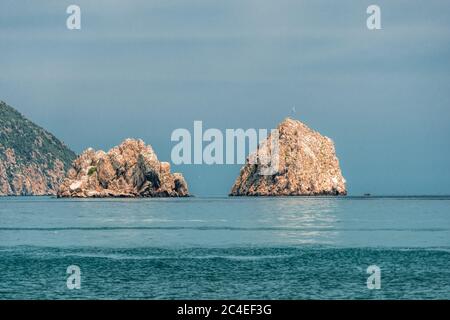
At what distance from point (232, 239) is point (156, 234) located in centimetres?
1647

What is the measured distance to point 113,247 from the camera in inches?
4274

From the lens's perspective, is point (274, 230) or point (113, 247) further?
point (274, 230)

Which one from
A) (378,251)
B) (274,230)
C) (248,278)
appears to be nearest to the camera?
(248,278)

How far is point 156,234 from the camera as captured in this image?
136 metres

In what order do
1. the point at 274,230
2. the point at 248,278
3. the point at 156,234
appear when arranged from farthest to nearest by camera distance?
the point at 274,230 < the point at 156,234 < the point at 248,278

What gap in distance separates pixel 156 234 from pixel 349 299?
243ft
